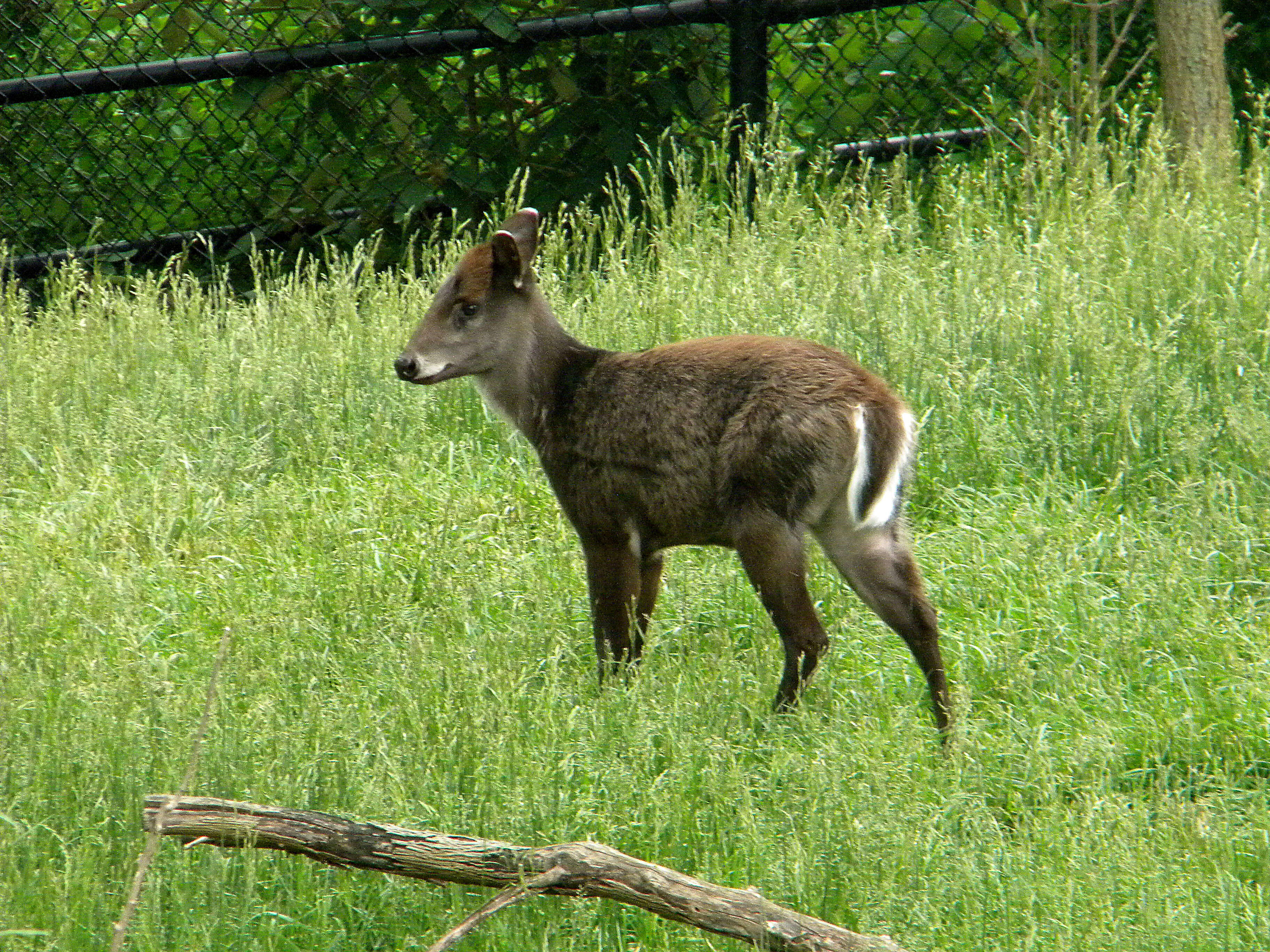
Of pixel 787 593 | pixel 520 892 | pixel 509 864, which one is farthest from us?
pixel 787 593

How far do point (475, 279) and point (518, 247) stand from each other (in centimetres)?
19

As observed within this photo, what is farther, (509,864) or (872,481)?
(872,481)

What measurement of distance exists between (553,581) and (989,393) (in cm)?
194

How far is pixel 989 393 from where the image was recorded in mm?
6160

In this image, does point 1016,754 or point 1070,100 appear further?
point 1070,100

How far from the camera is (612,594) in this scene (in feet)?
15.9

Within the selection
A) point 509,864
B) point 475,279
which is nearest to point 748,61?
point 475,279

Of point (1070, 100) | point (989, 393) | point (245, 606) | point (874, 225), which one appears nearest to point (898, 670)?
point (989, 393)

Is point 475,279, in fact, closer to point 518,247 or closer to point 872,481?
point 518,247

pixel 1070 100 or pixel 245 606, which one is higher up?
pixel 1070 100

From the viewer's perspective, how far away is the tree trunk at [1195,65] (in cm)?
841

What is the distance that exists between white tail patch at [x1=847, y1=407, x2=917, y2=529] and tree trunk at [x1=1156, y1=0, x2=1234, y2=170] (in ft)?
15.0

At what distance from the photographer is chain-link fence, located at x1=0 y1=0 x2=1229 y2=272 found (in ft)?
28.9

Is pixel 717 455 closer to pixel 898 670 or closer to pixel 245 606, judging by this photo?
pixel 898 670
